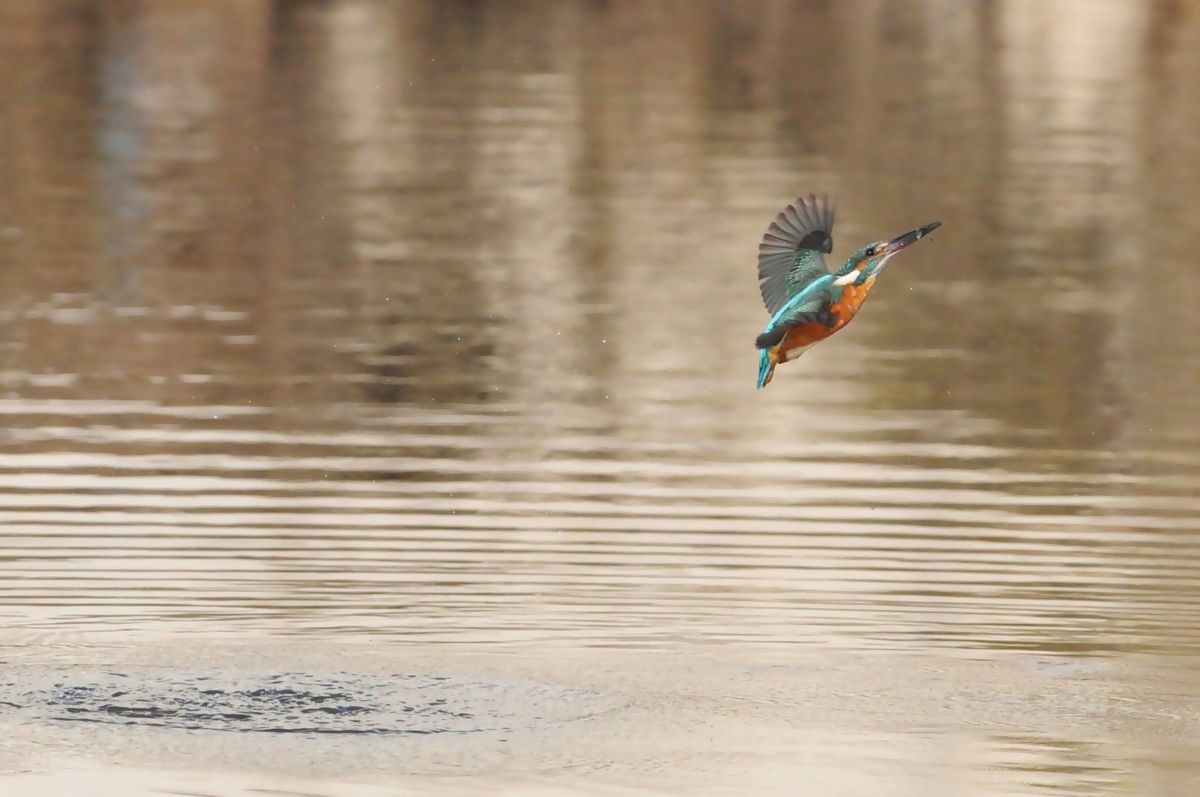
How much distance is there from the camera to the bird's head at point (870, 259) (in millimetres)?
8945

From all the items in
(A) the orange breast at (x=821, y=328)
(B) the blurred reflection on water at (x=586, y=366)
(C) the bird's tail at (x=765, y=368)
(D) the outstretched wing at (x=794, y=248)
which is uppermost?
(D) the outstretched wing at (x=794, y=248)

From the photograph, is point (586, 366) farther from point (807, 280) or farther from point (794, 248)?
point (807, 280)

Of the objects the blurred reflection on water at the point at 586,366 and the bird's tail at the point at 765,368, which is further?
the blurred reflection on water at the point at 586,366

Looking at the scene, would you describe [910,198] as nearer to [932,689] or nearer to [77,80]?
[77,80]

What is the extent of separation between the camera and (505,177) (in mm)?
27516

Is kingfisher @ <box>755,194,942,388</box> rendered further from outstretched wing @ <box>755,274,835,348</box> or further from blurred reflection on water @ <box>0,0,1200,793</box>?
blurred reflection on water @ <box>0,0,1200,793</box>

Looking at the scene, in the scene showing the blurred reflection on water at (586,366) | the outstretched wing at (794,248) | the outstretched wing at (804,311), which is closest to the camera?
the outstretched wing at (804,311)

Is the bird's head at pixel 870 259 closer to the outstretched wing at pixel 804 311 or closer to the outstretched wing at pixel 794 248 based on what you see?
the outstretched wing at pixel 804 311

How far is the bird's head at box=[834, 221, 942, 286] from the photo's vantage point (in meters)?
8.95

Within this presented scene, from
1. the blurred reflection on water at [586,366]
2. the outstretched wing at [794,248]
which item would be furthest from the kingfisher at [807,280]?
the blurred reflection on water at [586,366]

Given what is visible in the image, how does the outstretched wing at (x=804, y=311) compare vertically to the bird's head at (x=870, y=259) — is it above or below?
below

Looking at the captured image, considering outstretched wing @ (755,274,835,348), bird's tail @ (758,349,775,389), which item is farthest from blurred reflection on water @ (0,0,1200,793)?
outstretched wing @ (755,274,835,348)

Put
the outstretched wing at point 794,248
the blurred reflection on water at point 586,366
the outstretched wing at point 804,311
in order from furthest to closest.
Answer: the blurred reflection on water at point 586,366, the outstretched wing at point 794,248, the outstretched wing at point 804,311

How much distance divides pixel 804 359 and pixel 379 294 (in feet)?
12.4
